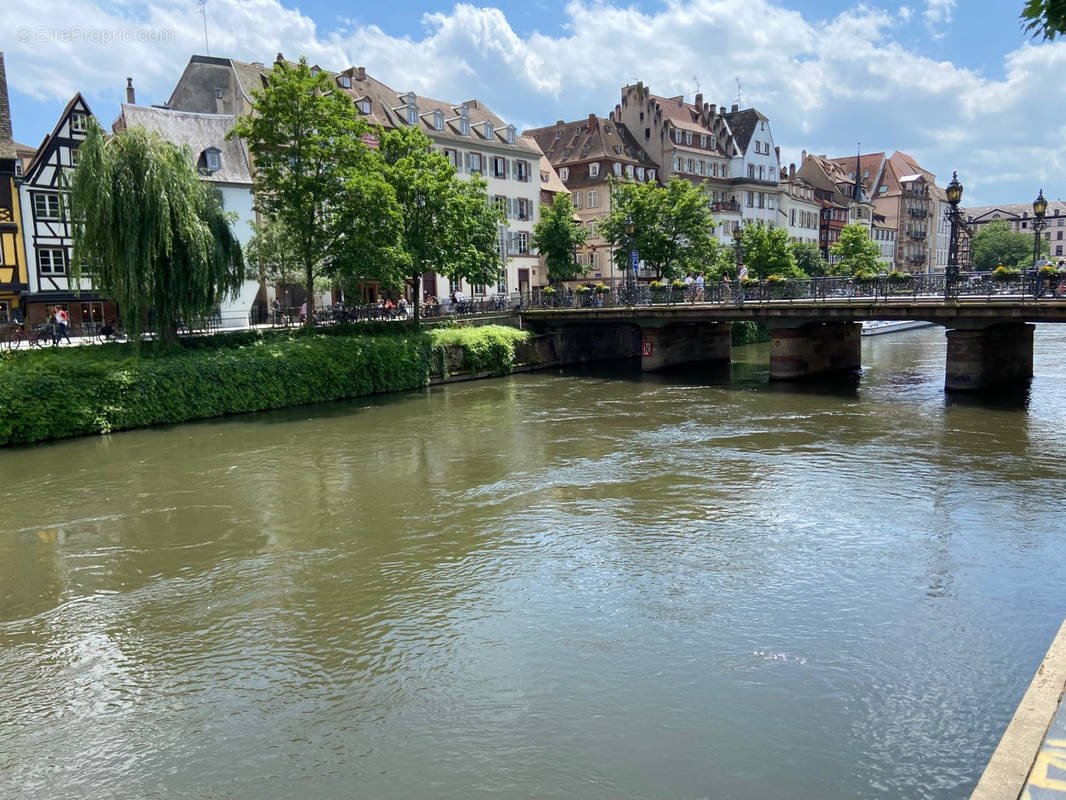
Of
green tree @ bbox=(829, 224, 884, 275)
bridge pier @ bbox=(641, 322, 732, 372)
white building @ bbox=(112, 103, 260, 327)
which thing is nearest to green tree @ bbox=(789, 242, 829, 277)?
green tree @ bbox=(829, 224, 884, 275)

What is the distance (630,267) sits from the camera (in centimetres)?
5197

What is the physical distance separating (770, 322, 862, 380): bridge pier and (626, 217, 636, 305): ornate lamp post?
733 centimetres

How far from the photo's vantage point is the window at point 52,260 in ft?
134

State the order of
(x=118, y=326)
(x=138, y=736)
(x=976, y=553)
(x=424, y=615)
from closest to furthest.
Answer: (x=138, y=736) < (x=424, y=615) < (x=976, y=553) < (x=118, y=326)

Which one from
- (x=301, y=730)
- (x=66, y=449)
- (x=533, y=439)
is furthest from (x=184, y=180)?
(x=301, y=730)

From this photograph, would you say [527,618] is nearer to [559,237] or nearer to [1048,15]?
[1048,15]

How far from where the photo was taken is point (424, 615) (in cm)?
1207

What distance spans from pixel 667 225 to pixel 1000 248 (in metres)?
95.4

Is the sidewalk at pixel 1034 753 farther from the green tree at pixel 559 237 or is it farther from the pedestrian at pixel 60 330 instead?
the green tree at pixel 559 237

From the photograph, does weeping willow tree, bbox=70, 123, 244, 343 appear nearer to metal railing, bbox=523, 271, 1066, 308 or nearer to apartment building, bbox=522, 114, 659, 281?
metal railing, bbox=523, 271, 1066, 308

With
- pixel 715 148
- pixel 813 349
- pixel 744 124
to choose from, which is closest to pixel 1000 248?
pixel 744 124

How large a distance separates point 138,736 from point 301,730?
1.72 meters

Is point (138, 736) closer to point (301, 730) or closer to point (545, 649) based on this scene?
point (301, 730)

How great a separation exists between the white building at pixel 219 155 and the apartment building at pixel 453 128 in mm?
A: 3645
